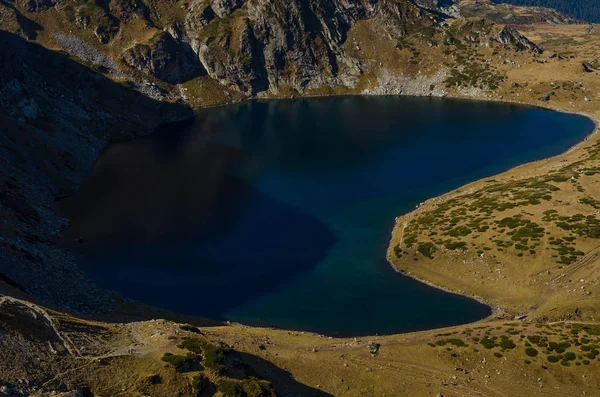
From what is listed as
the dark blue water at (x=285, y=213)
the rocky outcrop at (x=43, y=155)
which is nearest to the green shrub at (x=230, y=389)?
the dark blue water at (x=285, y=213)

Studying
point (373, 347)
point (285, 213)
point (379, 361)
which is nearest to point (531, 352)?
point (379, 361)

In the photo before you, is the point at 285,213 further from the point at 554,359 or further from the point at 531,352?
the point at 554,359

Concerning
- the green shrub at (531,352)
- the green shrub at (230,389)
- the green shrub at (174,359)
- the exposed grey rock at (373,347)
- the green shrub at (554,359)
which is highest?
the green shrub at (174,359)

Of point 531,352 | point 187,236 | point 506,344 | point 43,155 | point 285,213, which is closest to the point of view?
point 531,352

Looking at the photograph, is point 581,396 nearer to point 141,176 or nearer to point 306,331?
point 306,331

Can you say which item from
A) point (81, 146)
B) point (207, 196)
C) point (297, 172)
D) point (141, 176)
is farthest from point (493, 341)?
point (81, 146)

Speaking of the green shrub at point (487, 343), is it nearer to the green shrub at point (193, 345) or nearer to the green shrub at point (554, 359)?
the green shrub at point (554, 359)

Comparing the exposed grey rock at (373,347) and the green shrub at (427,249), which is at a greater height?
the exposed grey rock at (373,347)

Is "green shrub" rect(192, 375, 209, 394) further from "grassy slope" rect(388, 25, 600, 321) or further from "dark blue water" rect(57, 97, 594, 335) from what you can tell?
"grassy slope" rect(388, 25, 600, 321)
